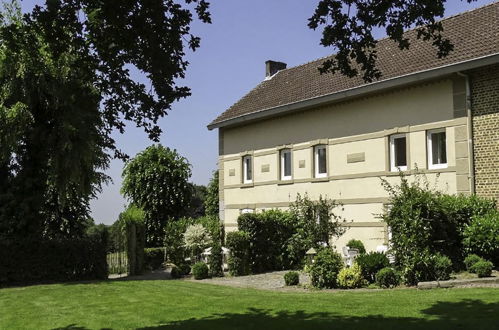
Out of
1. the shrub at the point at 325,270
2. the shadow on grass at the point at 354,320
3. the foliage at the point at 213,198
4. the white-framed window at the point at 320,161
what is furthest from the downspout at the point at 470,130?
the foliage at the point at 213,198

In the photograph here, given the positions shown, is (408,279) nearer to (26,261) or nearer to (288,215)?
(288,215)

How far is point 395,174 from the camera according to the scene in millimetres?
16969

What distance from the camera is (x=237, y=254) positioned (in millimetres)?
18203

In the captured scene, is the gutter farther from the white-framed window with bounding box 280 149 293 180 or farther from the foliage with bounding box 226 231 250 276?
the foliage with bounding box 226 231 250 276

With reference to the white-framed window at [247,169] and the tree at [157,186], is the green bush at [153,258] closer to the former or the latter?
the tree at [157,186]

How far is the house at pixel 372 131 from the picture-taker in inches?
590

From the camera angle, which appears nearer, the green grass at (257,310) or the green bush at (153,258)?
the green grass at (257,310)

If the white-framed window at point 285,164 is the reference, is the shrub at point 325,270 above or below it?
below

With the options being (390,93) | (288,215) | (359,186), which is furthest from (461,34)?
(288,215)

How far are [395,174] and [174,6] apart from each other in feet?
37.3

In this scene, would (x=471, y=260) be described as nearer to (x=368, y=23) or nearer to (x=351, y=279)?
(x=351, y=279)

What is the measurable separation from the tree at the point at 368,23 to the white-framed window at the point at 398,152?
949 centimetres

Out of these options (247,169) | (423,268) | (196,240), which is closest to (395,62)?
(423,268)

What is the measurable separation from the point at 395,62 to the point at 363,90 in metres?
1.52
